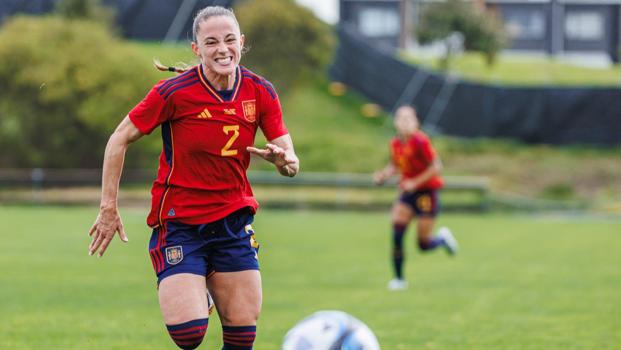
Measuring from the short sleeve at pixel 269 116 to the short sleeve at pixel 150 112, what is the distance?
571 mm

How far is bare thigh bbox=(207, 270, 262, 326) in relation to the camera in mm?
6266

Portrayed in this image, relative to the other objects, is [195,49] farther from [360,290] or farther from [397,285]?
[397,285]

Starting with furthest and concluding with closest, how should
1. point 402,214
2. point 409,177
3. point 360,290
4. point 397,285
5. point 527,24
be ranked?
point 527,24, point 409,177, point 402,214, point 397,285, point 360,290

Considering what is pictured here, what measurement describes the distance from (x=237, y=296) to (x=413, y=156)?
7933mm

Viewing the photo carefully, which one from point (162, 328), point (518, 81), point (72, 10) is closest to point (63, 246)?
point (162, 328)

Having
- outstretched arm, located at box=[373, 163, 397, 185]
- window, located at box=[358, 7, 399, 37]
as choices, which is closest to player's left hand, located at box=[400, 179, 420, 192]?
outstretched arm, located at box=[373, 163, 397, 185]

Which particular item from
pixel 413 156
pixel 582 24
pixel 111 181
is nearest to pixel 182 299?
pixel 111 181

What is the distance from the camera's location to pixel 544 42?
4697 cm

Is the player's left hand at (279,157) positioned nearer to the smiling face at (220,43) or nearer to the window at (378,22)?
the smiling face at (220,43)

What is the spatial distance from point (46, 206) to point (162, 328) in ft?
78.5

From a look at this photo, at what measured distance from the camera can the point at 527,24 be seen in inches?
1865

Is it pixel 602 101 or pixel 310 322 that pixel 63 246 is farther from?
pixel 602 101

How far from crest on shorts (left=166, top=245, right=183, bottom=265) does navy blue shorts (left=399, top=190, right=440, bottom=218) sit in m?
8.04

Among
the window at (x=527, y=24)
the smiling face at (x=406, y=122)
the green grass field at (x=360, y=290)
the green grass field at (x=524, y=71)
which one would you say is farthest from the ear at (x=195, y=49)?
the window at (x=527, y=24)
